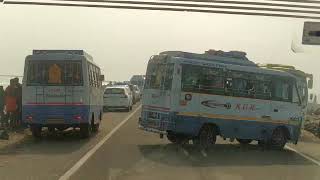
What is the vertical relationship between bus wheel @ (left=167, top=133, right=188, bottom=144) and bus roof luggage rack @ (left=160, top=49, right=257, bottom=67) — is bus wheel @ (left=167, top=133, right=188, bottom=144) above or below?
below

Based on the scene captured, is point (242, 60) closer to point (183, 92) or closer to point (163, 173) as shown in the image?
point (183, 92)

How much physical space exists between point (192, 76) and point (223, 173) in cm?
557

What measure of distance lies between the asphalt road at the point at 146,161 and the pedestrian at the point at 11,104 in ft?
5.80

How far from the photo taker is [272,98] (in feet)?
71.1

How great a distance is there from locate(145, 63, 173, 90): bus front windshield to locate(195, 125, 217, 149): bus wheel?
1684 millimetres

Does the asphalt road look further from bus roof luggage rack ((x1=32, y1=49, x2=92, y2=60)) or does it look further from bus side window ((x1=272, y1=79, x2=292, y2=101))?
bus roof luggage rack ((x1=32, y1=49, x2=92, y2=60))

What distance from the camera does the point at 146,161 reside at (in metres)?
16.4

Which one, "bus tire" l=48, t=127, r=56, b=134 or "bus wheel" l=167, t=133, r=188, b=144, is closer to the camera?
"bus wheel" l=167, t=133, r=188, b=144

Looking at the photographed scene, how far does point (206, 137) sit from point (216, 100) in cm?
114

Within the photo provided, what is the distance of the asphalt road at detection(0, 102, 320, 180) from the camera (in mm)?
14000

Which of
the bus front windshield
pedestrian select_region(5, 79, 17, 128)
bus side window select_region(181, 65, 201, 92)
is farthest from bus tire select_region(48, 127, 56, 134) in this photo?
bus side window select_region(181, 65, 201, 92)

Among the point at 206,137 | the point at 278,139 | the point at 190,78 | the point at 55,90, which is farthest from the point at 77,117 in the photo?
the point at 278,139

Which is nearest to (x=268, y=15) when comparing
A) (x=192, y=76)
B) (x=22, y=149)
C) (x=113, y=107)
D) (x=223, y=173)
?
(x=223, y=173)

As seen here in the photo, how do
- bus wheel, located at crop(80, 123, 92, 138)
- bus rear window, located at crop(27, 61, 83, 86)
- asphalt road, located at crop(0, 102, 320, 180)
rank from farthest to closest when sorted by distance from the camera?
1. bus wheel, located at crop(80, 123, 92, 138)
2. bus rear window, located at crop(27, 61, 83, 86)
3. asphalt road, located at crop(0, 102, 320, 180)
